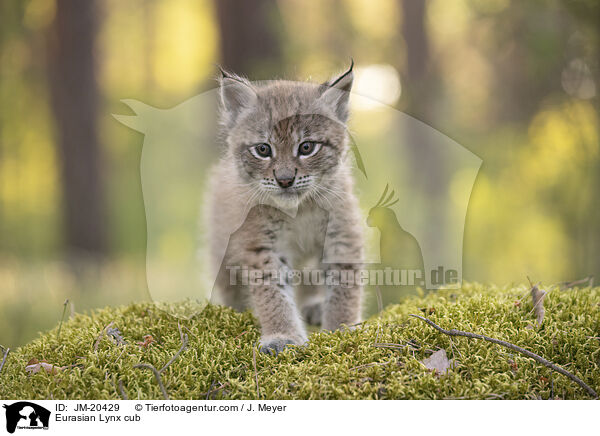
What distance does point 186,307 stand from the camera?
223cm

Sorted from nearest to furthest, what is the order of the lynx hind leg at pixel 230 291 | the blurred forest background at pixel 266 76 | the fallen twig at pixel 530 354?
the fallen twig at pixel 530 354 < the lynx hind leg at pixel 230 291 < the blurred forest background at pixel 266 76

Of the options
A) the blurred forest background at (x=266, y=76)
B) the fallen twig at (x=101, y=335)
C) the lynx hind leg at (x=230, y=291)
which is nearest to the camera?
the fallen twig at (x=101, y=335)

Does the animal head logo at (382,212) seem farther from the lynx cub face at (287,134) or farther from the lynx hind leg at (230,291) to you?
the lynx hind leg at (230,291)

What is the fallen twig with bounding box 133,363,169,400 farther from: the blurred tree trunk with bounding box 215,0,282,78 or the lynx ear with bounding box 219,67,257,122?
the blurred tree trunk with bounding box 215,0,282,78

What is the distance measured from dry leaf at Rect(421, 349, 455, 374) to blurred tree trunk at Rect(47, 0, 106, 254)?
4095 millimetres

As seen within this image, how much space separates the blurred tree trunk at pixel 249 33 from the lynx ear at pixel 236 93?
1.77m

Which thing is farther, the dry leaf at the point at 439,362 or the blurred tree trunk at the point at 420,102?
the blurred tree trunk at the point at 420,102

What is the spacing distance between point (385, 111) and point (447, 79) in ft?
6.35

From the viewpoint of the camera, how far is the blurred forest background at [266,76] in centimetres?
378
